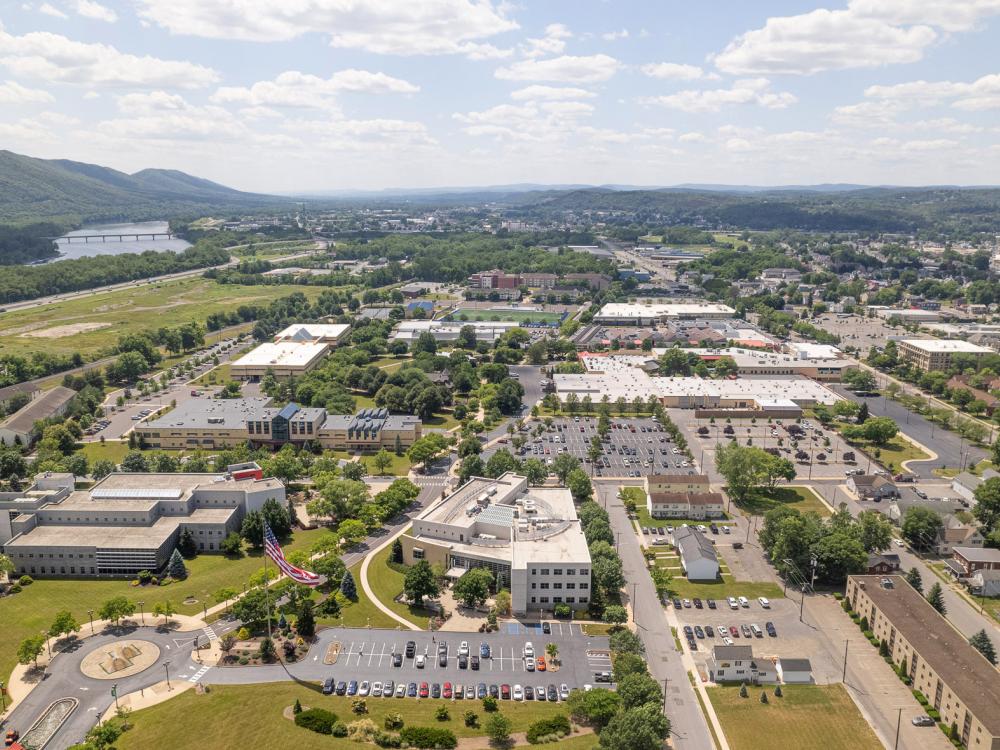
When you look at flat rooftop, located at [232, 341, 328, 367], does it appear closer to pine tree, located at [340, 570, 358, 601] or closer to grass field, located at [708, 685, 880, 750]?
pine tree, located at [340, 570, 358, 601]

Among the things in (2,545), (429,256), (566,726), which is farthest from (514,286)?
(566,726)

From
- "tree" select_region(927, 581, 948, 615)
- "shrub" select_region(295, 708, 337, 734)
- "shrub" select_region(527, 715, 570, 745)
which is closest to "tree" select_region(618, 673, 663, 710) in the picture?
"shrub" select_region(527, 715, 570, 745)

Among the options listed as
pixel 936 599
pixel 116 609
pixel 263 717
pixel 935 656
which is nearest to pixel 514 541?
pixel 263 717

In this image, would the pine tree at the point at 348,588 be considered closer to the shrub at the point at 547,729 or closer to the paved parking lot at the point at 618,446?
the shrub at the point at 547,729

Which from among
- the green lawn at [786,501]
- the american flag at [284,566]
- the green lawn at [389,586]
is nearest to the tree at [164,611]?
the american flag at [284,566]

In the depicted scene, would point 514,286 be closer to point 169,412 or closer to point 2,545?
point 169,412
